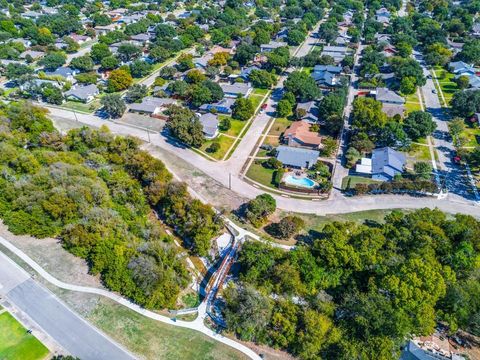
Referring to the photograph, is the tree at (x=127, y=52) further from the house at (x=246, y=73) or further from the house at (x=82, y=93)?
the house at (x=246, y=73)

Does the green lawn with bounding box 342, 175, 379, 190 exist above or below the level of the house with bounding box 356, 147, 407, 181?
below

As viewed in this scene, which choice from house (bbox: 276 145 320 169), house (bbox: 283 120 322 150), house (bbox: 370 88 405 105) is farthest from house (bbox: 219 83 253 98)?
house (bbox: 370 88 405 105)

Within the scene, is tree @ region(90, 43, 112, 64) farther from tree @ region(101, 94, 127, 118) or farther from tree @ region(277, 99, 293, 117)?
tree @ region(277, 99, 293, 117)

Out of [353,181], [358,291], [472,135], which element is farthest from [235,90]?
[358,291]

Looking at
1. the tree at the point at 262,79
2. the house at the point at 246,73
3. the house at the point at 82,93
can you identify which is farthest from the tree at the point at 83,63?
the tree at the point at 262,79

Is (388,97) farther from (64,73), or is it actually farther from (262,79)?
(64,73)
